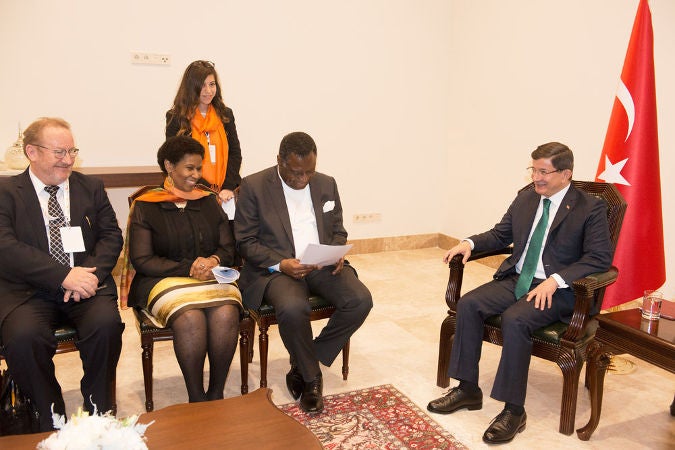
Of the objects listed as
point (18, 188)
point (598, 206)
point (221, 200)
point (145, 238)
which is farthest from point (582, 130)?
point (18, 188)

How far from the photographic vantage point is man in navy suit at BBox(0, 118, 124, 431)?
8.79 feet

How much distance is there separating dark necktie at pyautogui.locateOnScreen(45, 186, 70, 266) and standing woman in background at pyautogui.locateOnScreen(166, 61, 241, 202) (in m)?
1.07

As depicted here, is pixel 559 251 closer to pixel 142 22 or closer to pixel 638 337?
pixel 638 337

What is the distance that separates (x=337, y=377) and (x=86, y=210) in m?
1.69

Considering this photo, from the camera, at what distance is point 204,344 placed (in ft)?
9.87

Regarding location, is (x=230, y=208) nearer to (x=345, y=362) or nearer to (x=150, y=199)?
(x=150, y=199)

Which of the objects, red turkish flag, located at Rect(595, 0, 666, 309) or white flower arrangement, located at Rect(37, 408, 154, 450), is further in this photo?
red turkish flag, located at Rect(595, 0, 666, 309)

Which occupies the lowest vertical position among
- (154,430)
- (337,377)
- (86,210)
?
(337,377)

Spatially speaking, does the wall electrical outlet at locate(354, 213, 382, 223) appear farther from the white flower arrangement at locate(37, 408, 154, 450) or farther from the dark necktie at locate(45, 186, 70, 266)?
the white flower arrangement at locate(37, 408, 154, 450)

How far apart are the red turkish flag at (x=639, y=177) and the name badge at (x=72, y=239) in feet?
10.4

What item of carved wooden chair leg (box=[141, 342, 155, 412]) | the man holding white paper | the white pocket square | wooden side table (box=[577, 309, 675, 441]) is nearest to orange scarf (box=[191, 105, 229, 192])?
the man holding white paper

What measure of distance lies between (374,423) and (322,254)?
89 centimetres

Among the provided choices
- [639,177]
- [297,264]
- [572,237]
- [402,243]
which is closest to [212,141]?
[297,264]

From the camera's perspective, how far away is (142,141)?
17.5 feet
